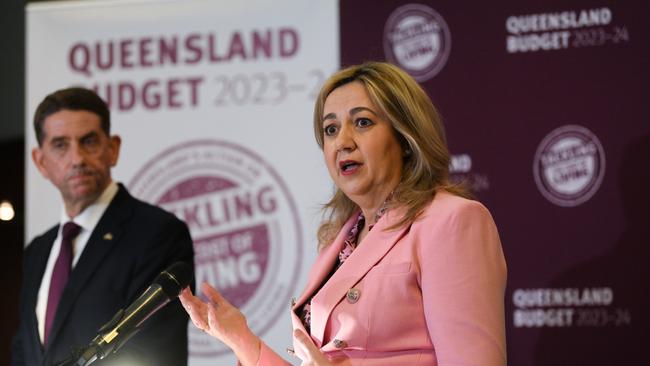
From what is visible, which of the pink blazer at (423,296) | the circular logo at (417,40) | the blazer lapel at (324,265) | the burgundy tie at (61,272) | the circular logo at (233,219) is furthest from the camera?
the circular logo at (233,219)

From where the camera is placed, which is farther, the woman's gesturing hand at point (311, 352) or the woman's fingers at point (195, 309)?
the woman's fingers at point (195, 309)

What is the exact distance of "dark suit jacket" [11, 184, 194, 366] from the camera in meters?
3.18

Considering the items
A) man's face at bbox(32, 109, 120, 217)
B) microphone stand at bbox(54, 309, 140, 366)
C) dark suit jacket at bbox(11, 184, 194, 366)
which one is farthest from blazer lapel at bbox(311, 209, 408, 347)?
man's face at bbox(32, 109, 120, 217)

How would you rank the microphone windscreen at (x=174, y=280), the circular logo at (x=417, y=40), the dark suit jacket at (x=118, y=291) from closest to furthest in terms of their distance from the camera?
the microphone windscreen at (x=174, y=280) → the dark suit jacket at (x=118, y=291) → the circular logo at (x=417, y=40)

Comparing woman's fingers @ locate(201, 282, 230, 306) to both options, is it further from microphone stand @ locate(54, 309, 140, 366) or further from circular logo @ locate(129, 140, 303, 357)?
circular logo @ locate(129, 140, 303, 357)

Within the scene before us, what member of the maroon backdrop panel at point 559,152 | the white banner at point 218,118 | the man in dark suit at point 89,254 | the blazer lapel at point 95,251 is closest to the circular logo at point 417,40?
the maroon backdrop panel at point 559,152

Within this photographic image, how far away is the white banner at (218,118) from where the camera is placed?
13.2ft

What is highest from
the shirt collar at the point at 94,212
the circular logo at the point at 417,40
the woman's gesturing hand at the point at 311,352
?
the circular logo at the point at 417,40

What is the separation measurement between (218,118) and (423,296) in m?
2.18

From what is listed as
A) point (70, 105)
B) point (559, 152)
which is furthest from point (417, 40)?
point (70, 105)

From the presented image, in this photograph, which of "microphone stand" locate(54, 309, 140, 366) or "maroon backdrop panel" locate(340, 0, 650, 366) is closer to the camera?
"microphone stand" locate(54, 309, 140, 366)

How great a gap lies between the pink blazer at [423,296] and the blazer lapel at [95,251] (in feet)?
4.10

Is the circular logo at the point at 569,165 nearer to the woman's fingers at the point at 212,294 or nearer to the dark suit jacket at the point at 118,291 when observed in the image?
the dark suit jacket at the point at 118,291

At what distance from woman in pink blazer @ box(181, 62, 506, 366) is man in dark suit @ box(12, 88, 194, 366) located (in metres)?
0.83
